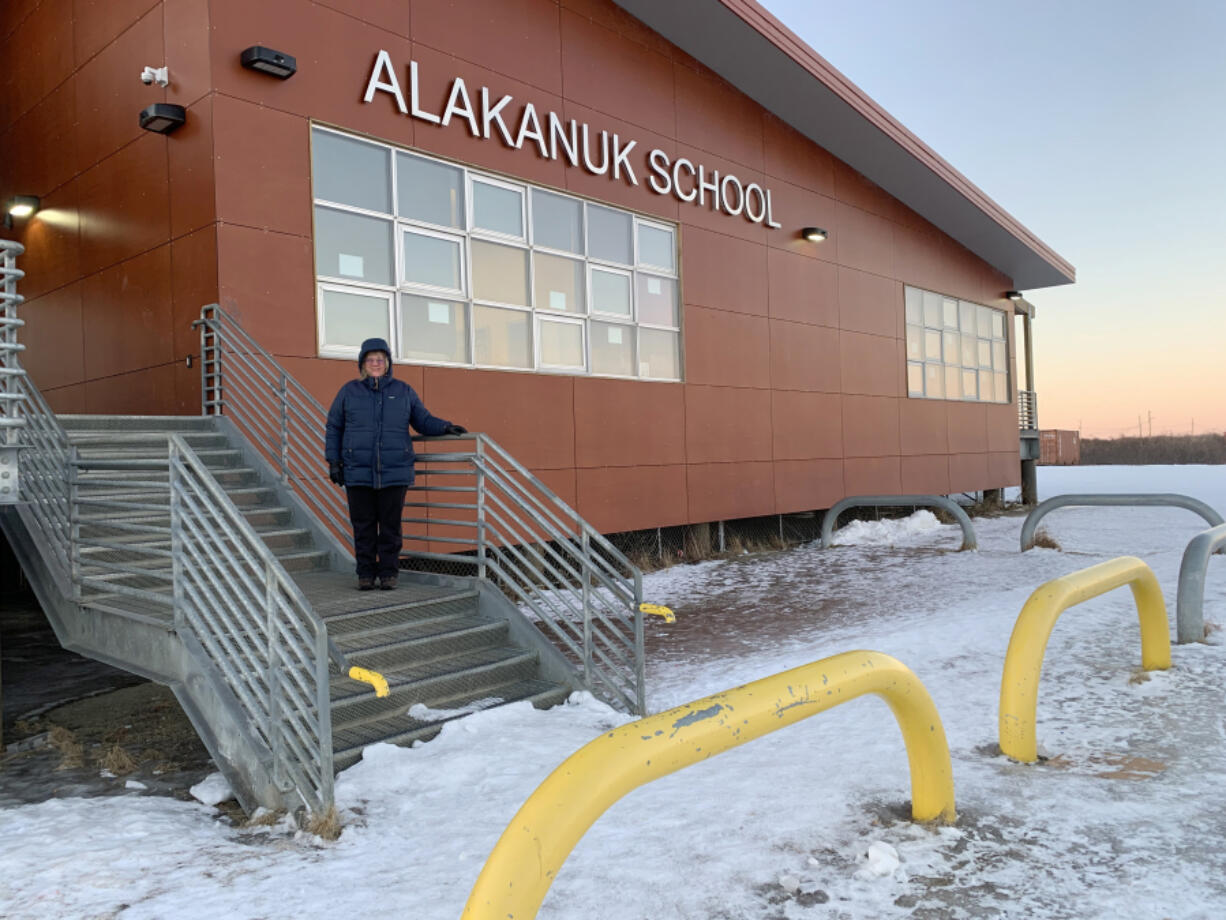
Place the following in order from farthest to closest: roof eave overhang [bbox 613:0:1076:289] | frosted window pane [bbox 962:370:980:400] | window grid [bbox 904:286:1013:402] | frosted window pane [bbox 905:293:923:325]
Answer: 1. frosted window pane [bbox 962:370:980:400]
2. window grid [bbox 904:286:1013:402]
3. frosted window pane [bbox 905:293:923:325]
4. roof eave overhang [bbox 613:0:1076:289]

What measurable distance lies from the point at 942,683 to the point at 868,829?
2.56m

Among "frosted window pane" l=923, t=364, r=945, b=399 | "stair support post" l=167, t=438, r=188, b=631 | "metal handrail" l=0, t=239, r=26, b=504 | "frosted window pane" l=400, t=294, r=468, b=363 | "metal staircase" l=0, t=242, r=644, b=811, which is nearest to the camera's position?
"metal staircase" l=0, t=242, r=644, b=811

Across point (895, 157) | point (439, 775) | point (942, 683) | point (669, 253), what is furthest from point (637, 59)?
point (439, 775)

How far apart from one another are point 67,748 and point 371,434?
264 centimetres

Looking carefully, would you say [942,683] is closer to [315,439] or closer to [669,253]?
[315,439]

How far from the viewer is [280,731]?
4.33 metres

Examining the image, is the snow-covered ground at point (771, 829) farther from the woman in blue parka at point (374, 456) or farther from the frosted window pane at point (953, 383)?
the frosted window pane at point (953, 383)

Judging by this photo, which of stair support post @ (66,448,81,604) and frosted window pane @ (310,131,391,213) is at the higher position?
frosted window pane @ (310,131,391,213)

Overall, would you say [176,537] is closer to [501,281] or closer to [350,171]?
[350,171]

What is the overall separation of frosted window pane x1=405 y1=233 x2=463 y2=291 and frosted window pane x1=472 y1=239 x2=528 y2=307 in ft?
0.86

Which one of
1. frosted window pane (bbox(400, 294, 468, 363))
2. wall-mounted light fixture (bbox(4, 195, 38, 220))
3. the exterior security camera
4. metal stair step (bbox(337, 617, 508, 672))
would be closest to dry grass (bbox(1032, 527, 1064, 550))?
frosted window pane (bbox(400, 294, 468, 363))

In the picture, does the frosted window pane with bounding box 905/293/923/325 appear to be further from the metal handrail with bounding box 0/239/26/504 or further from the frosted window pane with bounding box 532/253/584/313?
the metal handrail with bounding box 0/239/26/504

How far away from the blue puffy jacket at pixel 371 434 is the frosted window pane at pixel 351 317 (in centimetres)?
312

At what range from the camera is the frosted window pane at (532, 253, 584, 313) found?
446 inches
